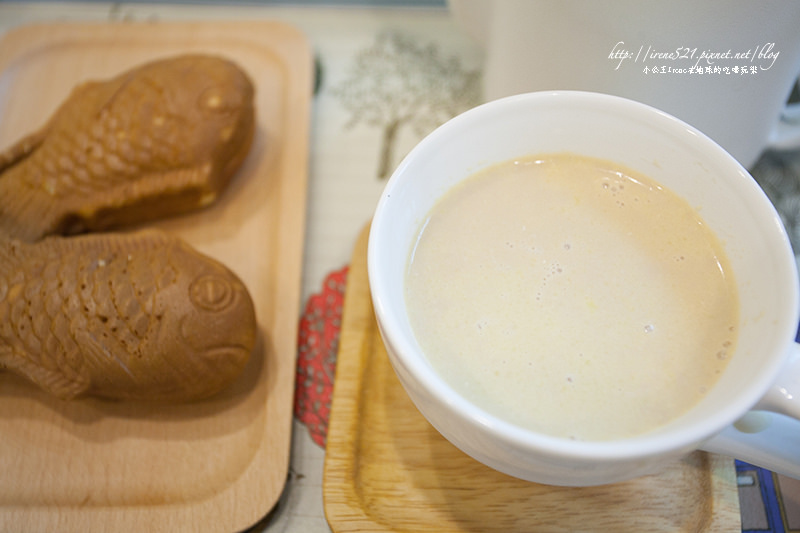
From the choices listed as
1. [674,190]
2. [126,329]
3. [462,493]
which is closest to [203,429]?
[126,329]

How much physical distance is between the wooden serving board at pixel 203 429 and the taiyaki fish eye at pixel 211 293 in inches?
3.3

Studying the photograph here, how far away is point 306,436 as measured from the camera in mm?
674

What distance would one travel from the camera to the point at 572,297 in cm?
53

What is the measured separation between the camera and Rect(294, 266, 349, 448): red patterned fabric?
678 mm

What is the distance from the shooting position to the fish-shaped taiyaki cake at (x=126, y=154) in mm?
732

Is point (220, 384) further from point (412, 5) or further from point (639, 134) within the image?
point (412, 5)

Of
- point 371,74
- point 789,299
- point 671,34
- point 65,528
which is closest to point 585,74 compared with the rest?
point 671,34

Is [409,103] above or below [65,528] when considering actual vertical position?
above

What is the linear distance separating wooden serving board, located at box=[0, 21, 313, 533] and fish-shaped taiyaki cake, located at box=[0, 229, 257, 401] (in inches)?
1.6

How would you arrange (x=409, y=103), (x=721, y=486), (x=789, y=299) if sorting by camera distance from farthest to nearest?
(x=409, y=103)
(x=721, y=486)
(x=789, y=299)

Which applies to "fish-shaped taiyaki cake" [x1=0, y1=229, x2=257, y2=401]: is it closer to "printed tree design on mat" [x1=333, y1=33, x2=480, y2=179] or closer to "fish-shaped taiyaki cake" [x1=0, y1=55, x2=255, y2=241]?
"fish-shaped taiyaki cake" [x1=0, y1=55, x2=255, y2=241]

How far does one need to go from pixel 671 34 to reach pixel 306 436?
508 millimetres

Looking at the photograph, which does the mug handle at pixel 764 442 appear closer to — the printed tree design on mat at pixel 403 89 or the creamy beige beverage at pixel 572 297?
the creamy beige beverage at pixel 572 297

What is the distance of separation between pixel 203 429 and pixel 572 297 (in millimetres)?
380
